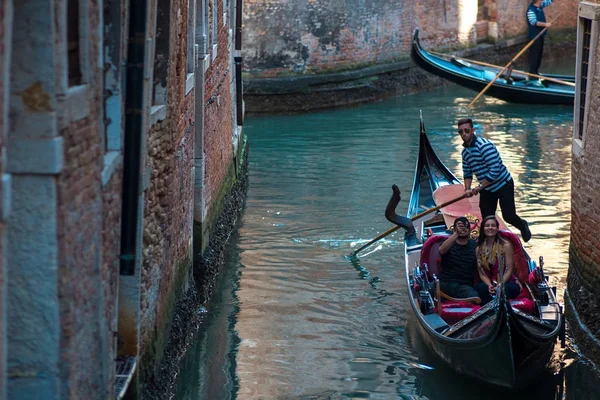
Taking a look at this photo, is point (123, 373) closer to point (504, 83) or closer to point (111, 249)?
point (111, 249)

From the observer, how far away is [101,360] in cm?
346

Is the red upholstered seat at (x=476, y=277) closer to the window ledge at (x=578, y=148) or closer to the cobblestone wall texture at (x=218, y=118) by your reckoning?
the window ledge at (x=578, y=148)

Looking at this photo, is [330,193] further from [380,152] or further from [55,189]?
[55,189]

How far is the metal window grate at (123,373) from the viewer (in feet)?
12.5

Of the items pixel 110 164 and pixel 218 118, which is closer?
pixel 110 164

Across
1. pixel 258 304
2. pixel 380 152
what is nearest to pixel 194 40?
pixel 258 304

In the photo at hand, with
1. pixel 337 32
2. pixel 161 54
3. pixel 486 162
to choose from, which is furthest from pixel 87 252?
pixel 337 32

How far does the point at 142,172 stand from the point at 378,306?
9.00 ft

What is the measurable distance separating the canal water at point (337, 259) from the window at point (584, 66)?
1110 millimetres

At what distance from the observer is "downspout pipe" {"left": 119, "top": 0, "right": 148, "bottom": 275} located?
3.91m

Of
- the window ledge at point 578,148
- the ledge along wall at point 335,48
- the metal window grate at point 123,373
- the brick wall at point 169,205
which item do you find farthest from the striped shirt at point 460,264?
the ledge along wall at point 335,48

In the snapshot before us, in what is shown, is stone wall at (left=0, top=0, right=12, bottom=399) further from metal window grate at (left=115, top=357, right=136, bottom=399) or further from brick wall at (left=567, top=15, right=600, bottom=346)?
brick wall at (left=567, top=15, right=600, bottom=346)

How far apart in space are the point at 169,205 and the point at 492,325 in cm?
147

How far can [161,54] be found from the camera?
4.88m
